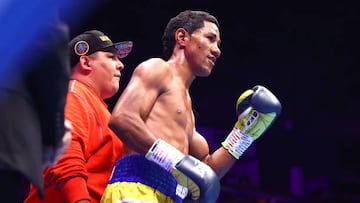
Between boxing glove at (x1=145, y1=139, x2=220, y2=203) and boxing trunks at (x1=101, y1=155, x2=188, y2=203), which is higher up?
boxing glove at (x1=145, y1=139, x2=220, y2=203)

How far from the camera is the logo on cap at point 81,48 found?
8.43 feet

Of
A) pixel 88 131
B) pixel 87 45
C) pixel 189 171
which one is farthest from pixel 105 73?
pixel 189 171

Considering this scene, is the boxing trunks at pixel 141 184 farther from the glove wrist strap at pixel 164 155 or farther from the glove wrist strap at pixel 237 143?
the glove wrist strap at pixel 237 143

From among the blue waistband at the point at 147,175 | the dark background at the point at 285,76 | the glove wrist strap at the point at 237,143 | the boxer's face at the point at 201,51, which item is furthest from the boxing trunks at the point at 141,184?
the dark background at the point at 285,76

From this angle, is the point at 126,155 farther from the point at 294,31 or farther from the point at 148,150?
the point at 294,31

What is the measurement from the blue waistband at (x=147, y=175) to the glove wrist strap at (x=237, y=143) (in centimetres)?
39

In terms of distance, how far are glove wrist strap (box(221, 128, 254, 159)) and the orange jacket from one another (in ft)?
1.42

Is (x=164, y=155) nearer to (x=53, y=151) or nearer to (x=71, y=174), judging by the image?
(x=71, y=174)

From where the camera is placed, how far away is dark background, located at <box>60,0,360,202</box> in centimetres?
488

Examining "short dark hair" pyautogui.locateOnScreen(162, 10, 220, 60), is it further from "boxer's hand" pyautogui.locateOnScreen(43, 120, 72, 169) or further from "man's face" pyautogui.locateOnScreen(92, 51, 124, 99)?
"boxer's hand" pyautogui.locateOnScreen(43, 120, 72, 169)

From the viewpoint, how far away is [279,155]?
533 centimetres

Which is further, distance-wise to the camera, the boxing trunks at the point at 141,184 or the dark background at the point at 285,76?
the dark background at the point at 285,76

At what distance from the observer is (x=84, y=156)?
2.28m

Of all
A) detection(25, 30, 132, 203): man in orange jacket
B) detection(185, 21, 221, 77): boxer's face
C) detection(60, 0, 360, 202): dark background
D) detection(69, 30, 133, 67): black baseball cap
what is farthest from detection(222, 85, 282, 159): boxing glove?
detection(60, 0, 360, 202): dark background
